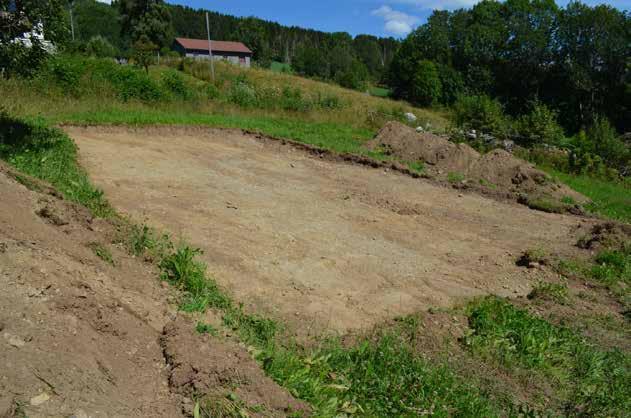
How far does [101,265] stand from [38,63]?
541cm

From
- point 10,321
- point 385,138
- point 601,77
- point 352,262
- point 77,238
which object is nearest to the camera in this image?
point 10,321

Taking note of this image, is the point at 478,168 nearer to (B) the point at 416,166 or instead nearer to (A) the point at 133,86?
(B) the point at 416,166

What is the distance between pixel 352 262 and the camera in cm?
709

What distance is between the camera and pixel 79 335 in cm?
318

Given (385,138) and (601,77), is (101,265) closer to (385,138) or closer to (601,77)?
(385,138)

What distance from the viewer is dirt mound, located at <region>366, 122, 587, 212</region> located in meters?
11.3

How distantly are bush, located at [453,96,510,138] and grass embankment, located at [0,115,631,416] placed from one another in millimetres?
13859

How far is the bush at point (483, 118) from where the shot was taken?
61.7 ft

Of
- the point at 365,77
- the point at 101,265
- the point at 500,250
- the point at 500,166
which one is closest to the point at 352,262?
the point at 500,250

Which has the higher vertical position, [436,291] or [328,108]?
[328,108]

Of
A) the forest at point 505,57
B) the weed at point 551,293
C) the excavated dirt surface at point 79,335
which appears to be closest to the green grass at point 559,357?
the weed at point 551,293

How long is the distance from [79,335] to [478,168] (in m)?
11.3

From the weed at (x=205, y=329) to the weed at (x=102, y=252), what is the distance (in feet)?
4.25

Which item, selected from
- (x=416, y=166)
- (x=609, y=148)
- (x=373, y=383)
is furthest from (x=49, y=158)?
(x=609, y=148)
